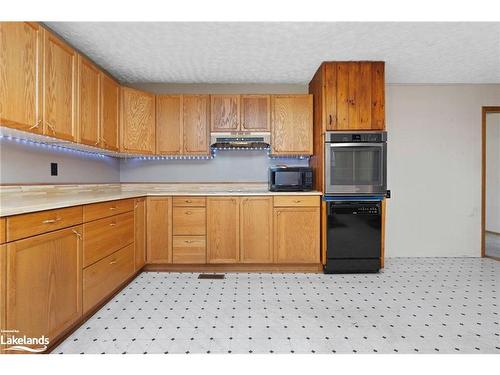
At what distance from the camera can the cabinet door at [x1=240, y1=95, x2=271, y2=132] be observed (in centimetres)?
335

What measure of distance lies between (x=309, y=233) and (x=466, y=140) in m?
2.69

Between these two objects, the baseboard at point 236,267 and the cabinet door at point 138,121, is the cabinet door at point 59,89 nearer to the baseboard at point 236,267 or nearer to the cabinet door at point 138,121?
the cabinet door at point 138,121

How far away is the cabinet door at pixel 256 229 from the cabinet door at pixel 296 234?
0.08m

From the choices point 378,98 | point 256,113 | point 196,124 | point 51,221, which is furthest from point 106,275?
point 378,98

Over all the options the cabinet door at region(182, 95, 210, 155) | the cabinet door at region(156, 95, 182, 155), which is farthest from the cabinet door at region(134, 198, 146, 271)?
the cabinet door at region(182, 95, 210, 155)

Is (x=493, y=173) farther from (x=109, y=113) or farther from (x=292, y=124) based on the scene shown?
(x=109, y=113)

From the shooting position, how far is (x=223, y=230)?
10.0 feet

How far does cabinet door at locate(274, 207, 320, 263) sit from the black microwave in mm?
311

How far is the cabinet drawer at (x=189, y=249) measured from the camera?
10.0 feet

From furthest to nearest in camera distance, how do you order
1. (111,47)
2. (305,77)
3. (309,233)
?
(305,77) < (309,233) < (111,47)

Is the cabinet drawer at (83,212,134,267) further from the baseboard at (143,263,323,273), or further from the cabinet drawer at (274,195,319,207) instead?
the cabinet drawer at (274,195,319,207)
